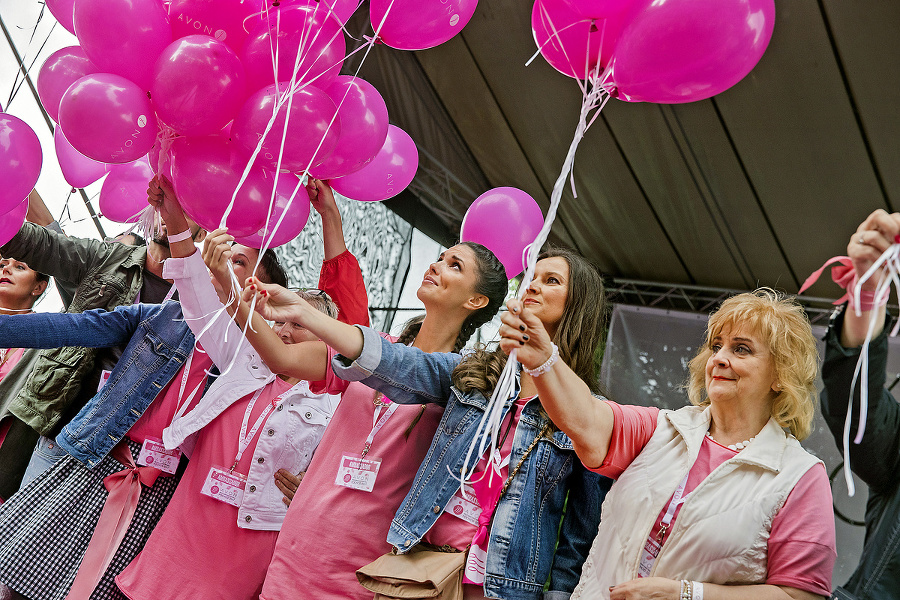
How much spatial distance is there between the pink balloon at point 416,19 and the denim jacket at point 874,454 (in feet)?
3.59

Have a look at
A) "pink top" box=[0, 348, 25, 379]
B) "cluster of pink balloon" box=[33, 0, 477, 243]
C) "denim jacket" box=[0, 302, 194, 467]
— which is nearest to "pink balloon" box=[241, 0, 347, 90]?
"cluster of pink balloon" box=[33, 0, 477, 243]

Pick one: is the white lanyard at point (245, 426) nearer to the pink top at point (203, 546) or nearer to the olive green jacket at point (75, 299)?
the pink top at point (203, 546)

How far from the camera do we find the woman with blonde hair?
1257 millimetres

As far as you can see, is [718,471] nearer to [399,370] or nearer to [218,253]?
[399,370]

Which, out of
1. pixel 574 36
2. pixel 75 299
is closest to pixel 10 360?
pixel 75 299

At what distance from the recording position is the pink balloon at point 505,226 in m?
2.30

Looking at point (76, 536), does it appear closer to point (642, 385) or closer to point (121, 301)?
point (121, 301)

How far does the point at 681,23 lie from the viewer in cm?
135

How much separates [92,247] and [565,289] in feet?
5.17

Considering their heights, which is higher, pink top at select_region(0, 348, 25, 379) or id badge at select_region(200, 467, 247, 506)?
pink top at select_region(0, 348, 25, 379)

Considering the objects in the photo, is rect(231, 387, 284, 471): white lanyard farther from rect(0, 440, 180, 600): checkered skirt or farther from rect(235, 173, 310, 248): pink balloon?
rect(235, 173, 310, 248): pink balloon

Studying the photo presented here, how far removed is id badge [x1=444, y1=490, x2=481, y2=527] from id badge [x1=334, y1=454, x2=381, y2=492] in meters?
0.21

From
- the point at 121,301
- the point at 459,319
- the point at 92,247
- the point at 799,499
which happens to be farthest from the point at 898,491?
Result: the point at 92,247

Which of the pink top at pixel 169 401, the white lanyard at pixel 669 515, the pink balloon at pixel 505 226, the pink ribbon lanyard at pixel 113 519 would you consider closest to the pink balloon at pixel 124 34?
the pink top at pixel 169 401
